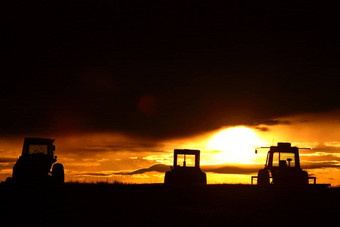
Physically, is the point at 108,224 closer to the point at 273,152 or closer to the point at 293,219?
the point at 293,219

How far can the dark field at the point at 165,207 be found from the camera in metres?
12.6

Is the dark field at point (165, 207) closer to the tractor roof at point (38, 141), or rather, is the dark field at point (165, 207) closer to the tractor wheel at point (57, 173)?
the tractor wheel at point (57, 173)

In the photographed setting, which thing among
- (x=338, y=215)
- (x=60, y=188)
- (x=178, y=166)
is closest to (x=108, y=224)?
(x=338, y=215)

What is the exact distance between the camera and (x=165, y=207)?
15156 mm

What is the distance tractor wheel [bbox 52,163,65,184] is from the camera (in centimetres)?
2378

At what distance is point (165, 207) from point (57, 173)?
33.4 ft

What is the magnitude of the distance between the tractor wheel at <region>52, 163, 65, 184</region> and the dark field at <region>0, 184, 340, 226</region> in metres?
3.24

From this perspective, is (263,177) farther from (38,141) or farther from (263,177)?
(38,141)

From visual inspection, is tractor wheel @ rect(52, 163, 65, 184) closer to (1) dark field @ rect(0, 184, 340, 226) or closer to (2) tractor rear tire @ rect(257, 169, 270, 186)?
(1) dark field @ rect(0, 184, 340, 226)

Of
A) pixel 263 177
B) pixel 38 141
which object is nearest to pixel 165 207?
pixel 38 141

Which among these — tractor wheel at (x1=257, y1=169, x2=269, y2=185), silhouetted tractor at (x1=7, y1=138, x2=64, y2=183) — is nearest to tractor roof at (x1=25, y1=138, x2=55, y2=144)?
silhouetted tractor at (x1=7, y1=138, x2=64, y2=183)

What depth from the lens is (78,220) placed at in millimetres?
12547

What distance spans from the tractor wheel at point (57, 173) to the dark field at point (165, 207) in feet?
10.6

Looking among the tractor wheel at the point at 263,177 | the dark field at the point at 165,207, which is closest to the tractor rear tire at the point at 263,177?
the tractor wheel at the point at 263,177
